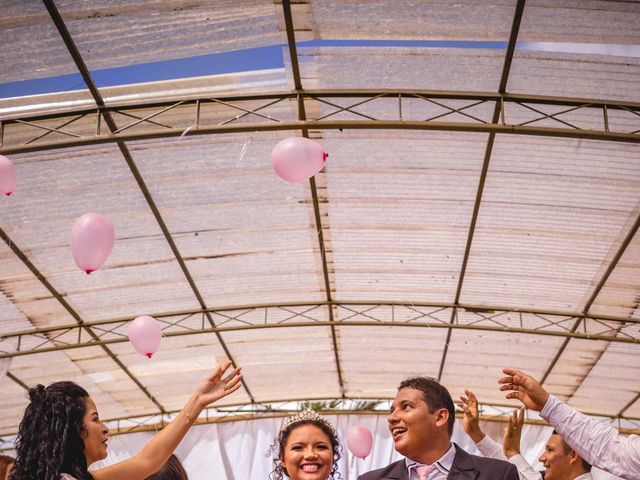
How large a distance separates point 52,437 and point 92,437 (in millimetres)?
148

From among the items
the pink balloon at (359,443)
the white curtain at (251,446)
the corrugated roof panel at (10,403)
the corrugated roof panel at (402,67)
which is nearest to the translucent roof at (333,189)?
the corrugated roof panel at (402,67)

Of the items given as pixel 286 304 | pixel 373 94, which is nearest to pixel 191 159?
pixel 373 94

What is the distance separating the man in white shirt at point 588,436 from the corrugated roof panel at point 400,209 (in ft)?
18.1

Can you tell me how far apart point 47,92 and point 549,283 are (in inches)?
278

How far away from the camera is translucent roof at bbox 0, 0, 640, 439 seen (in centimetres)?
673

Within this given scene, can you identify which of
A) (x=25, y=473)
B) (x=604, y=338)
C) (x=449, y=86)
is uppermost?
(x=449, y=86)

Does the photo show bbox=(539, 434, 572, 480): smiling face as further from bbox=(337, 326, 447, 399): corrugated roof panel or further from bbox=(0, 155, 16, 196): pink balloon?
bbox=(337, 326, 447, 399): corrugated roof panel

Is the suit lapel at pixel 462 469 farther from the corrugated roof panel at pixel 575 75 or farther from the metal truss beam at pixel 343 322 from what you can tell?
the metal truss beam at pixel 343 322

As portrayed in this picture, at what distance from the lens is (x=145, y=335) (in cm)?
797

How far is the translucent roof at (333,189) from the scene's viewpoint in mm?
6727

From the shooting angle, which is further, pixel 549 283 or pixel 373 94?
pixel 549 283

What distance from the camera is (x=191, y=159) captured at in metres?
8.24

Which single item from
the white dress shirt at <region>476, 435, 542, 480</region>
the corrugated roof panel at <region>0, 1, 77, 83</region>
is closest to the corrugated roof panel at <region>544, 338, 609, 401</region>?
the white dress shirt at <region>476, 435, 542, 480</region>

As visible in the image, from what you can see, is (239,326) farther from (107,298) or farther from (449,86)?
(449,86)
